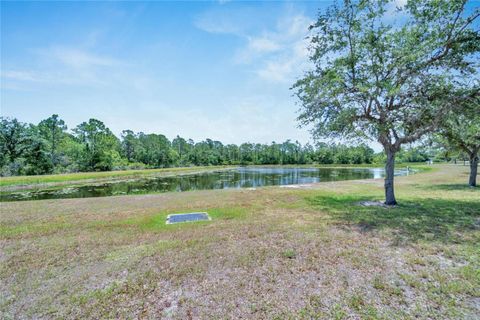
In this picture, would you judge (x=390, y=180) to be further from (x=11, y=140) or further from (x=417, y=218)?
(x=11, y=140)

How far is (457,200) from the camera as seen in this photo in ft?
31.0

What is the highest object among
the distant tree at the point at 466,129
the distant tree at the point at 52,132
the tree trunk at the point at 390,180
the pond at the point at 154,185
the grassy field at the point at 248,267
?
the distant tree at the point at 52,132

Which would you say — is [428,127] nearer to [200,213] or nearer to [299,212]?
[299,212]

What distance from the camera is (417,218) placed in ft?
22.9

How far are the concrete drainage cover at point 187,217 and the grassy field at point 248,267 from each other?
344 mm

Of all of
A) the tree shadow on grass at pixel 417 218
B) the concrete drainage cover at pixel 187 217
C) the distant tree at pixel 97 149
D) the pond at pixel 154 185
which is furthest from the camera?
the distant tree at pixel 97 149

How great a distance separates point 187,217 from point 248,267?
4089 mm

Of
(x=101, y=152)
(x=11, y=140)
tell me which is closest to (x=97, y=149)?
(x=101, y=152)

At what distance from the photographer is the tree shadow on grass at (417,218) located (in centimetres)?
552

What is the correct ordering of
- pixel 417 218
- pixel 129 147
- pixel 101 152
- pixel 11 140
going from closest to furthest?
pixel 417 218 → pixel 11 140 → pixel 101 152 → pixel 129 147

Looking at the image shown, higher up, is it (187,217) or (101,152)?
(101,152)

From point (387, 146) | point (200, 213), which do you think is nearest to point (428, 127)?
point (387, 146)

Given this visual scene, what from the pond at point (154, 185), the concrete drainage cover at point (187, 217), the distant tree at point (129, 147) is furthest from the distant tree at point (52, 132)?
the concrete drainage cover at point (187, 217)

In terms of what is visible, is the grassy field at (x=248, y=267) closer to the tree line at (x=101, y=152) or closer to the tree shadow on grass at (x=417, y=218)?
the tree shadow on grass at (x=417, y=218)
